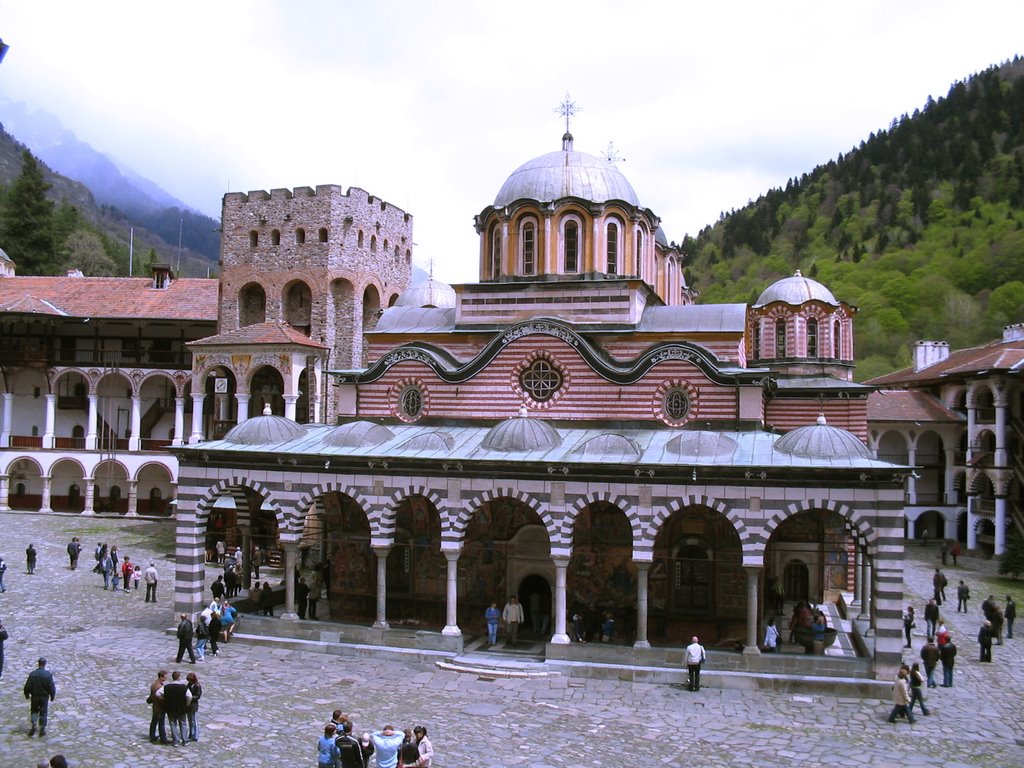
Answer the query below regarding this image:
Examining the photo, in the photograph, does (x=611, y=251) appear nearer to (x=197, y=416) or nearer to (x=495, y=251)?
(x=495, y=251)

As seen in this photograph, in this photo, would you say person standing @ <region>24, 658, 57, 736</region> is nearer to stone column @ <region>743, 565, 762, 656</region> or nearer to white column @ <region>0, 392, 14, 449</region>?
stone column @ <region>743, 565, 762, 656</region>

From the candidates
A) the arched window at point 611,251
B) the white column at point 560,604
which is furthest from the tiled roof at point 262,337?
the white column at point 560,604

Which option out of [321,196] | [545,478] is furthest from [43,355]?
[545,478]

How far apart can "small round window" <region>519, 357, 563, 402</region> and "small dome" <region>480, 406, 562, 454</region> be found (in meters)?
1.92

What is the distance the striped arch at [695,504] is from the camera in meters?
16.0

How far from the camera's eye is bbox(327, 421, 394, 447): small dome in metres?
18.7

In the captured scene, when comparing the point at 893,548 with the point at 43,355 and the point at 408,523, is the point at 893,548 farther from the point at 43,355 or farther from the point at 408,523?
the point at 43,355

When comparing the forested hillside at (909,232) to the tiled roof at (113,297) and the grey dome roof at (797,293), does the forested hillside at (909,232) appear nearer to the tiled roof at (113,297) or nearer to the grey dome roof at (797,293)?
the grey dome roof at (797,293)

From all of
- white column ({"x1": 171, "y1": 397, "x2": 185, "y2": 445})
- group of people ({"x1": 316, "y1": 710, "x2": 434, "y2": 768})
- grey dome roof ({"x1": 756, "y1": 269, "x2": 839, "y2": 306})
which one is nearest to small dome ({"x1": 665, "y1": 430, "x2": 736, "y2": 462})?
group of people ({"x1": 316, "y1": 710, "x2": 434, "y2": 768})

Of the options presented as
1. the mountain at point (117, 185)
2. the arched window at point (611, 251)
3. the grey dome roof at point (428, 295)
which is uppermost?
the mountain at point (117, 185)

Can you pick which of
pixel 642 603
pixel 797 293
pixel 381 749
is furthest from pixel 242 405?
pixel 381 749

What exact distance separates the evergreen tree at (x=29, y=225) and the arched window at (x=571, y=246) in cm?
4559

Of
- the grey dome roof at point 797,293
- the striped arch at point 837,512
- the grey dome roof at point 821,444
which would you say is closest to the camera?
the striped arch at point 837,512

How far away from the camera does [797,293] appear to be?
28.4 metres
